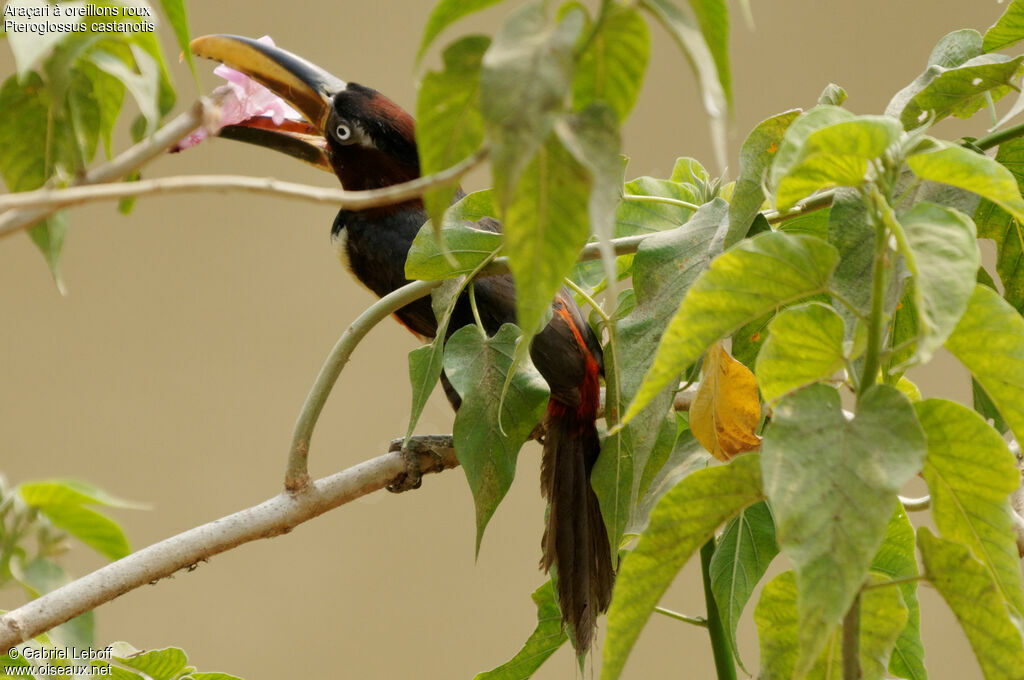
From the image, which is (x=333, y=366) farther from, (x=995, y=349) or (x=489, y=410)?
(x=995, y=349)

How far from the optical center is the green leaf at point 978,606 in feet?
1.45

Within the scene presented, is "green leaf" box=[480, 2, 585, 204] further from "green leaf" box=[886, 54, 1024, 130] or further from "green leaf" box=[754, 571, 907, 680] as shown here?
"green leaf" box=[886, 54, 1024, 130]

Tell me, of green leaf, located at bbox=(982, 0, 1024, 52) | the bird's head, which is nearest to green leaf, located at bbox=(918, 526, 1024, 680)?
green leaf, located at bbox=(982, 0, 1024, 52)

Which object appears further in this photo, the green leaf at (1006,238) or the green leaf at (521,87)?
the green leaf at (1006,238)

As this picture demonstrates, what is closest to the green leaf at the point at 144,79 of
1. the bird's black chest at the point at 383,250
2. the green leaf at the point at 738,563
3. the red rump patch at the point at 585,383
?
the green leaf at the point at 738,563

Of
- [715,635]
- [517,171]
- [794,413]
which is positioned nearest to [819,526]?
[794,413]

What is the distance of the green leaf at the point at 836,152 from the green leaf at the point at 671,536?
0.12m

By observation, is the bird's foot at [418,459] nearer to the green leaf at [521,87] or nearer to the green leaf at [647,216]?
the green leaf at [647,216]

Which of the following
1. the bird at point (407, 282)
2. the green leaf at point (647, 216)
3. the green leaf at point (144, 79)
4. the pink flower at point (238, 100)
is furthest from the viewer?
the bird at point (407, 282)

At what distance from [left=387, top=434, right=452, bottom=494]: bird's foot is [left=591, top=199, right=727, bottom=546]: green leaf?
0.37 meters

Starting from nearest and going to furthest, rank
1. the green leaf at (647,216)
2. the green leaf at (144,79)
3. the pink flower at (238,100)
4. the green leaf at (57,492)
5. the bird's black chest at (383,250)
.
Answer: the green leaf at (144,79)
the green leaf at (57,492)
the pink flower at (238,100)
the green leaf at (647,216)
the bird's black chest at (383,250)

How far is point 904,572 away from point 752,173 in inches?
11.2

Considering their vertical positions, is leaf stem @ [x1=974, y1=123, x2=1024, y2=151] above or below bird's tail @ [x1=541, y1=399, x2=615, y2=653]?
above

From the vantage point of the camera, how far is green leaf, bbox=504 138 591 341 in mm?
330
